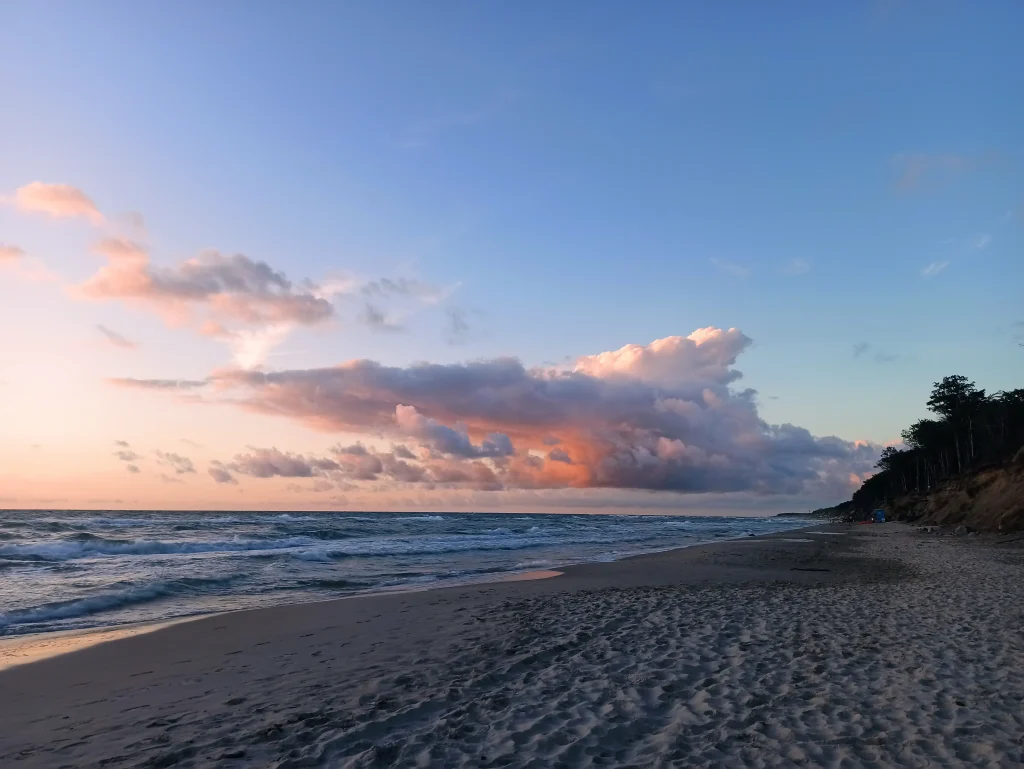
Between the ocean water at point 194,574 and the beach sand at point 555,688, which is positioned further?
the ocean water at point 194,574

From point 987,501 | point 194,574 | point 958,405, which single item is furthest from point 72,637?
point 958,405

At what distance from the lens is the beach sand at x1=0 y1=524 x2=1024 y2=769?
17.6 feet

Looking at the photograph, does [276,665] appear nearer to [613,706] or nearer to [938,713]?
[613,706]

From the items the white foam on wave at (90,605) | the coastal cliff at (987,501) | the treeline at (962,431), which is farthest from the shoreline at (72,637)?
the treeline at (962,431)

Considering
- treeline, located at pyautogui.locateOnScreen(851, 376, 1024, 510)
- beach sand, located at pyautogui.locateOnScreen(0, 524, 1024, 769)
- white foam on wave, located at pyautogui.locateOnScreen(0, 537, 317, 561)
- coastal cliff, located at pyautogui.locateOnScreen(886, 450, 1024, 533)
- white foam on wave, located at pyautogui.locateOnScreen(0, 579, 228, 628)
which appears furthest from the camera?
treeline, located at pyautogui.locateOnScreen(851, 376, 1024, 510)

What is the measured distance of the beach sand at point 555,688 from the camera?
5363 mm

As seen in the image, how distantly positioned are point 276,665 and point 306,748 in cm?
385

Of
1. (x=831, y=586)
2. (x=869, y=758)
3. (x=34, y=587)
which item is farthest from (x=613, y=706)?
(x=34, y=587)

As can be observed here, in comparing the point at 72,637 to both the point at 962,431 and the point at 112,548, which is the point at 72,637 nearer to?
the point at 112,548

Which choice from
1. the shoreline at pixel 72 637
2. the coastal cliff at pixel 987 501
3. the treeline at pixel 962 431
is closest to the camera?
the shoreline at pixel 72 637

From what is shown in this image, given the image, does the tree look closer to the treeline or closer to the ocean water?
the treeline

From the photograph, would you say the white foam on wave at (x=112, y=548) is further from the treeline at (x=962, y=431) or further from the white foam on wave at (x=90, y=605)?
the treeline at (x=962, y=431)

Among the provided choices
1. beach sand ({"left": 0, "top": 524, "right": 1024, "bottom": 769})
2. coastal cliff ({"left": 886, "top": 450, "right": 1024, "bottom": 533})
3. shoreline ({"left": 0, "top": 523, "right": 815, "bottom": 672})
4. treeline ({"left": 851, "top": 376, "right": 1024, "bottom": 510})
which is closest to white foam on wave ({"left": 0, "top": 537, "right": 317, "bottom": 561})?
shoreline ({"left": 0, "top": 523, "right": 815, "bottom": 672})

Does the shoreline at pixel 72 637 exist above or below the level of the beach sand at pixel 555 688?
below
